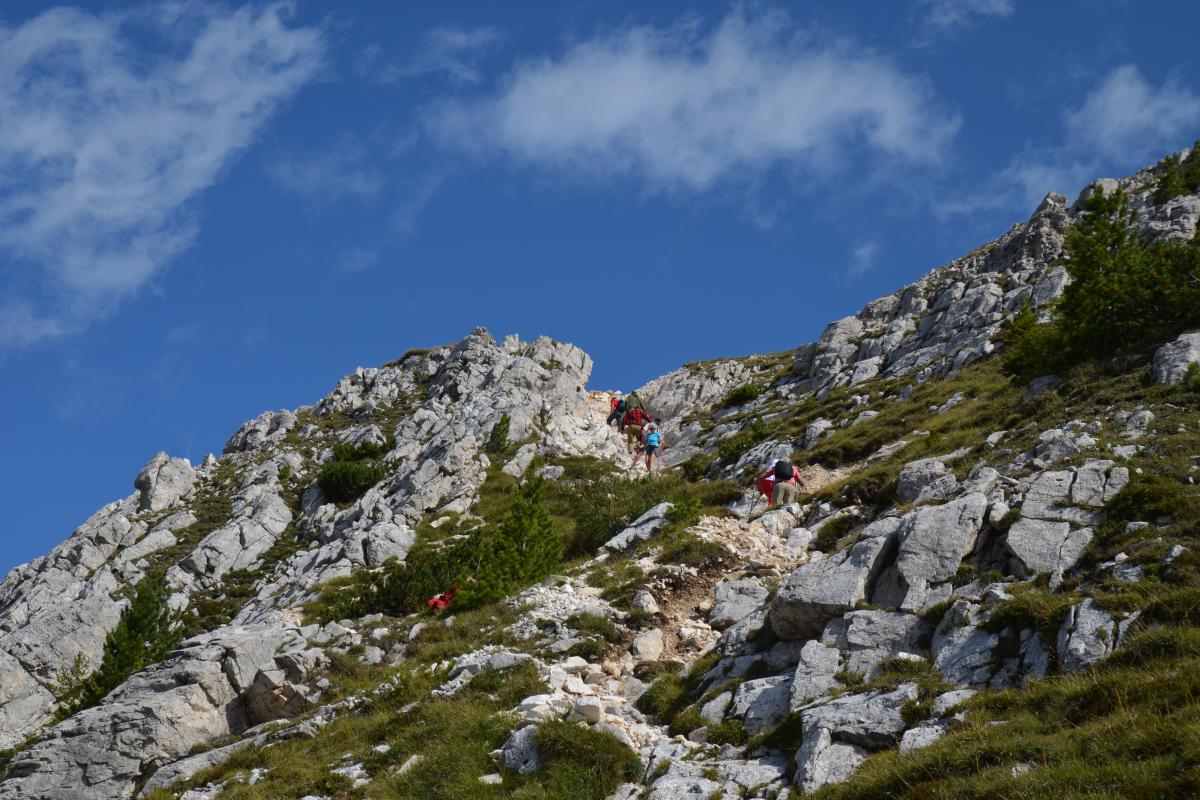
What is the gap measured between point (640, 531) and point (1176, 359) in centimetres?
1554

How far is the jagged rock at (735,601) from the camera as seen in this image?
19719mm

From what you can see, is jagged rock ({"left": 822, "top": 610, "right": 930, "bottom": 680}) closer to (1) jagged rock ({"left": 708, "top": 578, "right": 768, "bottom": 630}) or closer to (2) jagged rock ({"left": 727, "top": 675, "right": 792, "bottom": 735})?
(2) jagged rock ({"left": 727, "top": 675, "right": 792, "bottom": 735})

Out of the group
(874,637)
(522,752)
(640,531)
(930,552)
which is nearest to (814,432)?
(640,531)

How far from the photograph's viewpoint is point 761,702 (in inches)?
553

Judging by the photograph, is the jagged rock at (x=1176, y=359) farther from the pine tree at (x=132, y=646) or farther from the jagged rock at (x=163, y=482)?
the jagged rock at (x=163, y=482)

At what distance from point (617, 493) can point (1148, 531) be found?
2521 centimetres

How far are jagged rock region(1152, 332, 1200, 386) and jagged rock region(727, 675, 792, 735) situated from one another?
13.9 m

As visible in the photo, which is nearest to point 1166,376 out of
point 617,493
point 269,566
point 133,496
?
point 617,493

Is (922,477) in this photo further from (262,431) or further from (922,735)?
(262,431)

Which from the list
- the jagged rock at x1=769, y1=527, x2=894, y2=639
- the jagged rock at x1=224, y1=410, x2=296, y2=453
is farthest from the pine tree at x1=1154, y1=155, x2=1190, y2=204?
the jagged rock at x1=224, y1=410, x2=296, y2=453

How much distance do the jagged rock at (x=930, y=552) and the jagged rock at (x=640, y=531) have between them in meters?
10.9

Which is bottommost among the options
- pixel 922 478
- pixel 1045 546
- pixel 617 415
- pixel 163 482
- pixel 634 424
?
pixel 1045 546

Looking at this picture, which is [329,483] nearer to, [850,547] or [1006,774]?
[850,547]

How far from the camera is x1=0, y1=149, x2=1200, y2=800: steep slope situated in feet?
41.1
